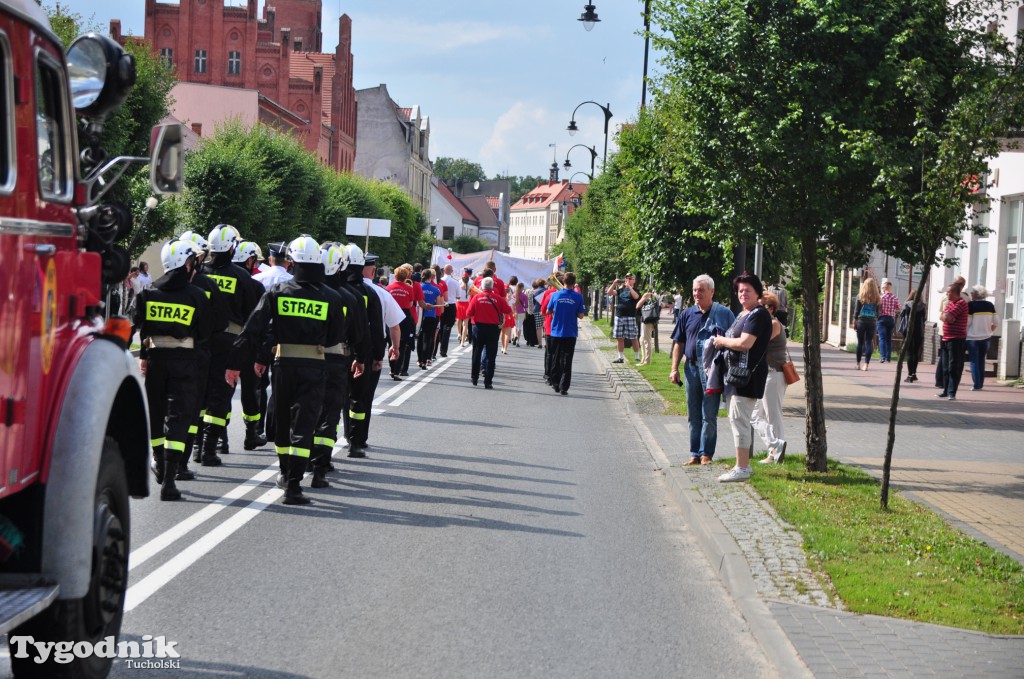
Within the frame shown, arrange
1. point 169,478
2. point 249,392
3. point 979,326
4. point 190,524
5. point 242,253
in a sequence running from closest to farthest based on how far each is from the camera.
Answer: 1. point 190,524
2. point 169,478
3. point 242,253
4. point 249,392
5. point 979,326

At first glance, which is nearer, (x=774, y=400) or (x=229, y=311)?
(x=229, y=311)

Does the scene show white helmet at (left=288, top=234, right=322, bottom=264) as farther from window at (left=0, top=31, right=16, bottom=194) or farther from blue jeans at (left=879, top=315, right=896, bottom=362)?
blue jeans at (left=879, top=315, right=896, bottom=362)

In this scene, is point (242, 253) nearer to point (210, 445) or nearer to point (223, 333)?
point (223, 333)

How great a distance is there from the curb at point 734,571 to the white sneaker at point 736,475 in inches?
13.0

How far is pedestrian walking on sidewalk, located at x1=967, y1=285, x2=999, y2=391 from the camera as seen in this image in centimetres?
2195

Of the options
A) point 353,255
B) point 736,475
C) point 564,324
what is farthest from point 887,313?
point 353,255

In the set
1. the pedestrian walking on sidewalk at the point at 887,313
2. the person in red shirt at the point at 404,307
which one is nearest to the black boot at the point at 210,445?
the person in red shirt at the point at 404,307

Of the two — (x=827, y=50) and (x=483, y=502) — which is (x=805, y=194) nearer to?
(x=827, y=50)

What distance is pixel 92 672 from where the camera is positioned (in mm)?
4793

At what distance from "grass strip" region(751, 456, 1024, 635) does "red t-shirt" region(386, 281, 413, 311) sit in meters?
10.9

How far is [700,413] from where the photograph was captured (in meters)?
13.0

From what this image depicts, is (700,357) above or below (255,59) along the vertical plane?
below

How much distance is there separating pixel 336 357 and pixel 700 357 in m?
3.81

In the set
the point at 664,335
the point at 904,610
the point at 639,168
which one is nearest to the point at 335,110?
the point at 664,335
